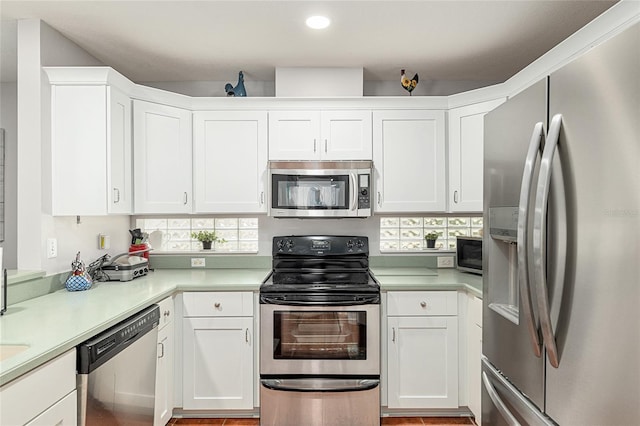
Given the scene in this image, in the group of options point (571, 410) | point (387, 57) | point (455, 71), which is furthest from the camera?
point (455, 71)

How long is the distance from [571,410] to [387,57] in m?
2.38

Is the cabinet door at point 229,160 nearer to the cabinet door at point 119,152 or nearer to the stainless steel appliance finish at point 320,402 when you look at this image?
the cabinet door at point 119,152

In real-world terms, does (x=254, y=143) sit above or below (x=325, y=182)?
above

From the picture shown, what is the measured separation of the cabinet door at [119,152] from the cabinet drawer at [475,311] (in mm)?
2191

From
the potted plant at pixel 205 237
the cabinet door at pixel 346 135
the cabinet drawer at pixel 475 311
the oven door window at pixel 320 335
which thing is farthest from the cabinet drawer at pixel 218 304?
the cabinet drawer at pixel 475 311

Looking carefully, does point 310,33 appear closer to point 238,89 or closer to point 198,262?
point 238,89

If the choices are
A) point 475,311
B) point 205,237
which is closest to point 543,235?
point 475,311

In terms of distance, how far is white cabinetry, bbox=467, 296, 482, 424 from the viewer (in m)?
2.40

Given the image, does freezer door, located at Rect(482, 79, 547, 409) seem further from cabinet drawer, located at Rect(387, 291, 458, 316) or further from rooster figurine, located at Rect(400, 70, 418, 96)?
rooster figurine, located at Rect(400, 70, 418, 96)

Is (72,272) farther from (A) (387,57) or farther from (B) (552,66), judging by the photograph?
(B) (552,66)

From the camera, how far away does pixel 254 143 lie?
296 cm

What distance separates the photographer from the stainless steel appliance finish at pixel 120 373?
1526 millimetres

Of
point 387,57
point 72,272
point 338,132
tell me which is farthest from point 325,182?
point 72,272

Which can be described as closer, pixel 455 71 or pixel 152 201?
pixel 152 201
